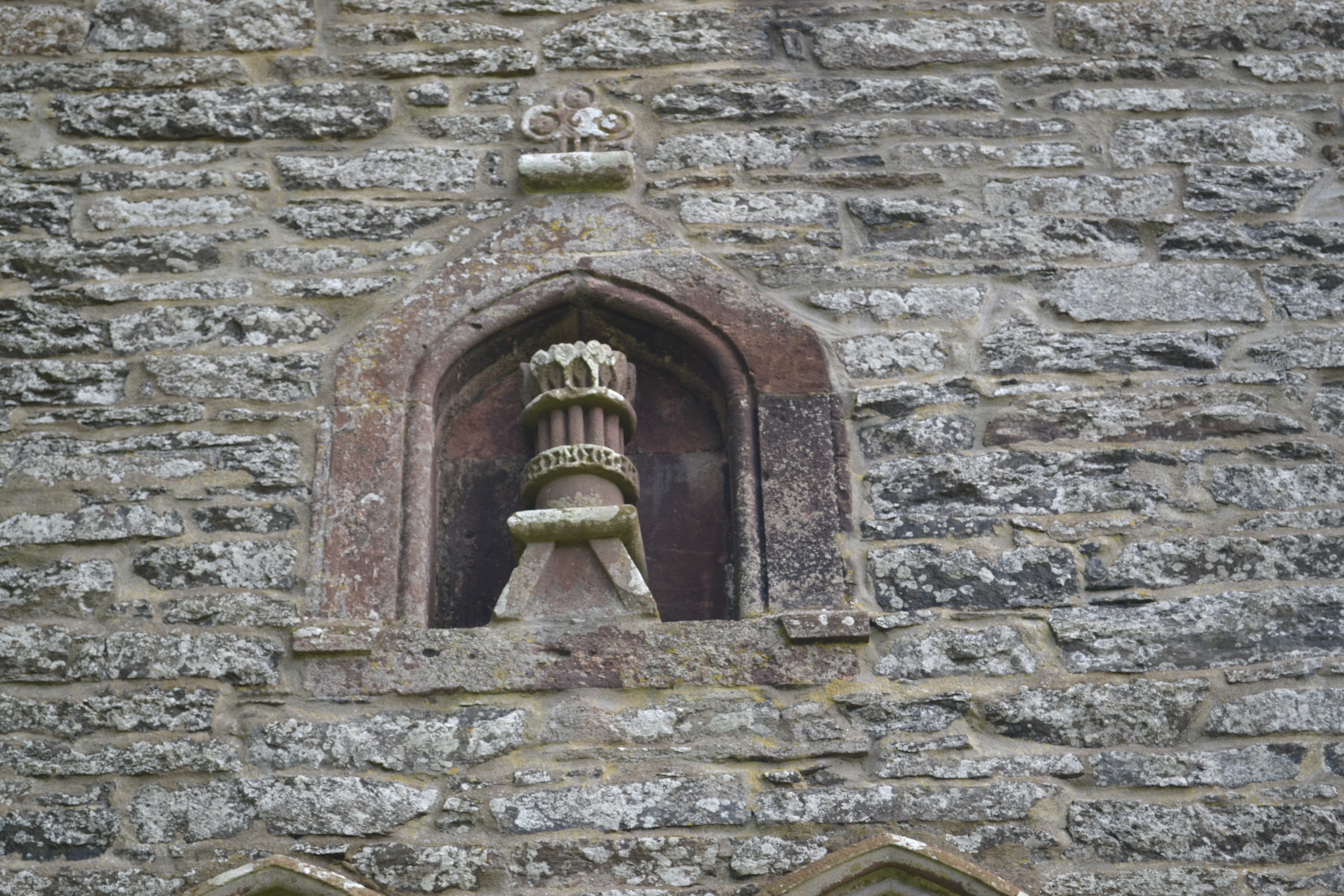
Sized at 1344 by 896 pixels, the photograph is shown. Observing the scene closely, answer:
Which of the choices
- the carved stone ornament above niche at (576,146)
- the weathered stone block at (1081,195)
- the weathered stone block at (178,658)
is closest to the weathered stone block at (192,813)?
the weathered stone block at (178,658)

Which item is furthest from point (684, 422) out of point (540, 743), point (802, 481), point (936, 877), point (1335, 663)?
point (1335, 663)

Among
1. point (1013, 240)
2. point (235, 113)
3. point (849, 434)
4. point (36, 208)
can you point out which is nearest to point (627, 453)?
point (849, 434)

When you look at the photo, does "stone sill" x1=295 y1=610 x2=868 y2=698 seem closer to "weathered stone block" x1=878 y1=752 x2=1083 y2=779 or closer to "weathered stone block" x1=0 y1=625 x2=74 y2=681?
"weathered stone block" x1=878 y1=752 x2=1083 y2=779

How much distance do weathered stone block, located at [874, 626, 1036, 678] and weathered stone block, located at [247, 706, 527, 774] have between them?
891 millimetres

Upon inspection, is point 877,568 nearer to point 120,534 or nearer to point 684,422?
point 684,422

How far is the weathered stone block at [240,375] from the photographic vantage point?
3.93m

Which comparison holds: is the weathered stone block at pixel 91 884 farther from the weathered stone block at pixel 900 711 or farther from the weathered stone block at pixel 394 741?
the weathered stone block at pixel 900 711

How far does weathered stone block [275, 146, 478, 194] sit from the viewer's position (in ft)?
14.1

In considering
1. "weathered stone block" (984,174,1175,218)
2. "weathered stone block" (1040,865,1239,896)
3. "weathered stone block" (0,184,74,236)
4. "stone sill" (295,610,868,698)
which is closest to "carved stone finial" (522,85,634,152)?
"weathered stone block" (984,174,1175,218)

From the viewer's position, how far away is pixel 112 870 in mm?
3252

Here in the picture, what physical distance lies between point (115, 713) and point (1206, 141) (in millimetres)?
3332

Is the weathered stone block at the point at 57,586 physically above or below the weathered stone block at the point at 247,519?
below

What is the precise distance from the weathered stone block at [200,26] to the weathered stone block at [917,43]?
5.23 feet

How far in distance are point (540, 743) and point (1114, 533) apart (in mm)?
1492
